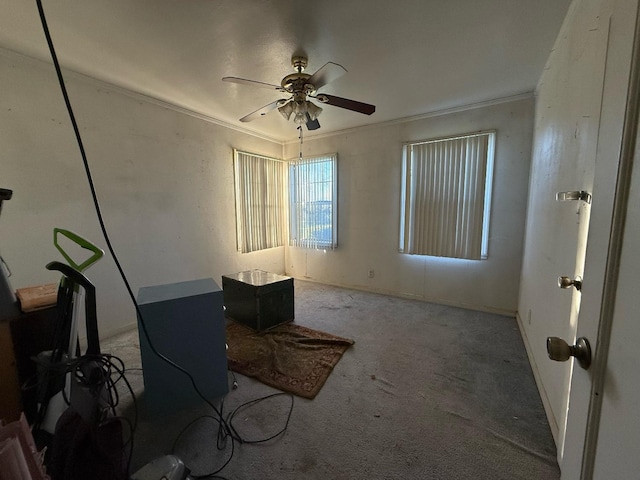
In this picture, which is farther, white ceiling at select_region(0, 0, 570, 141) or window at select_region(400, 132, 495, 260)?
window at select_region(400, 132, 495, 260)

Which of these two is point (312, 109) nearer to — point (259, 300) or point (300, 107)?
point (300, 107)

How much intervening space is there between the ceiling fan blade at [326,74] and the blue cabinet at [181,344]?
5.32 ft

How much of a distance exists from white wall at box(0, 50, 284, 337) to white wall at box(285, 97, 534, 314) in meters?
1.63

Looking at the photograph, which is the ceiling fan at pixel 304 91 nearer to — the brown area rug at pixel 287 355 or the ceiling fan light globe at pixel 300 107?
the ceiling fan light globe at pixel 300 107

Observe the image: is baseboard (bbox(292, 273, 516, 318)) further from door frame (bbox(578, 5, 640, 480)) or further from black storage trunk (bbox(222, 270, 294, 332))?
door frame (bbox(578, 5, 640, 480))

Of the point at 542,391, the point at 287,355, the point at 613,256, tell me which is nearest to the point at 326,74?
the point at 613,256

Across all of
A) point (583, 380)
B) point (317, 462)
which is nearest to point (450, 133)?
point (583, 380)

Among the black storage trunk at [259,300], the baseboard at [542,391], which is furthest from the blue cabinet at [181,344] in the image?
the baseboard at [542,391]

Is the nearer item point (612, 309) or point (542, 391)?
point (612, 309)

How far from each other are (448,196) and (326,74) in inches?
88.7

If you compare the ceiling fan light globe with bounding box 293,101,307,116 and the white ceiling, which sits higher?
the white ceiling

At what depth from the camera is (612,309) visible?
0.50 meters

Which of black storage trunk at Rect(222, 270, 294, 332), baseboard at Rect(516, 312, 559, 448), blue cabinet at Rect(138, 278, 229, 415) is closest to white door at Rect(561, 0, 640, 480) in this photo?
baseboard at Rect(516, 312, 559, 448)

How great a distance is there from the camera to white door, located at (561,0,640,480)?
433 millimetres
